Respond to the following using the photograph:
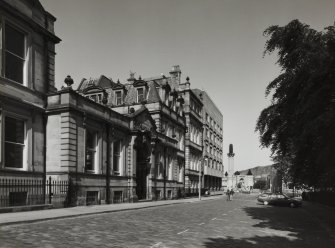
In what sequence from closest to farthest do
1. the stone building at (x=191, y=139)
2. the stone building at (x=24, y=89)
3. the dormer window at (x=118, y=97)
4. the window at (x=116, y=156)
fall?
the stone building at (x=24, y=89) < the window at (x=116, y=156) < the dormer window at (x=118, y=97) < the stone building at (x=191, y=139)

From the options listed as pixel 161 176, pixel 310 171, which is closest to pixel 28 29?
pixel 310 171

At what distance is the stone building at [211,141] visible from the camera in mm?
60375

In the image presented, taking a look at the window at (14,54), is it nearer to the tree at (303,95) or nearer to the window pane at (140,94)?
the tree at (303,95)

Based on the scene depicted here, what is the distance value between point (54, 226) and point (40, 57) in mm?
12360

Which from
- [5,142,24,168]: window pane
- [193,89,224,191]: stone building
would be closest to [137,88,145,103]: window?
[5,142,24,168]: window pane

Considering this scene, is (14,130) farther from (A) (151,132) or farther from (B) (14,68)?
(A) (151,132)

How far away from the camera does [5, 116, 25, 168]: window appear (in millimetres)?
17953

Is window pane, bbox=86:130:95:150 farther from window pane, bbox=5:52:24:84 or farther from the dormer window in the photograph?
the dormer window

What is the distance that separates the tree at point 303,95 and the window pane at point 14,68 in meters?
13.8

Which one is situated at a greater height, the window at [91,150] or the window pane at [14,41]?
the window pane at [14,41]

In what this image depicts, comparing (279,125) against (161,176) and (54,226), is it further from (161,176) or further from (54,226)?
(161,176)

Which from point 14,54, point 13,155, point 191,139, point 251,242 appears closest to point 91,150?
point 13,155

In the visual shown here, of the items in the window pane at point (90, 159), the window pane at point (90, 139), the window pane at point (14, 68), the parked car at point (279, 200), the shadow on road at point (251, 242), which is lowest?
the parked car at point (279, 200)

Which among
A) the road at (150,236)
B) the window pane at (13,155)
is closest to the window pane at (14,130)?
the window pane at (13,155)
